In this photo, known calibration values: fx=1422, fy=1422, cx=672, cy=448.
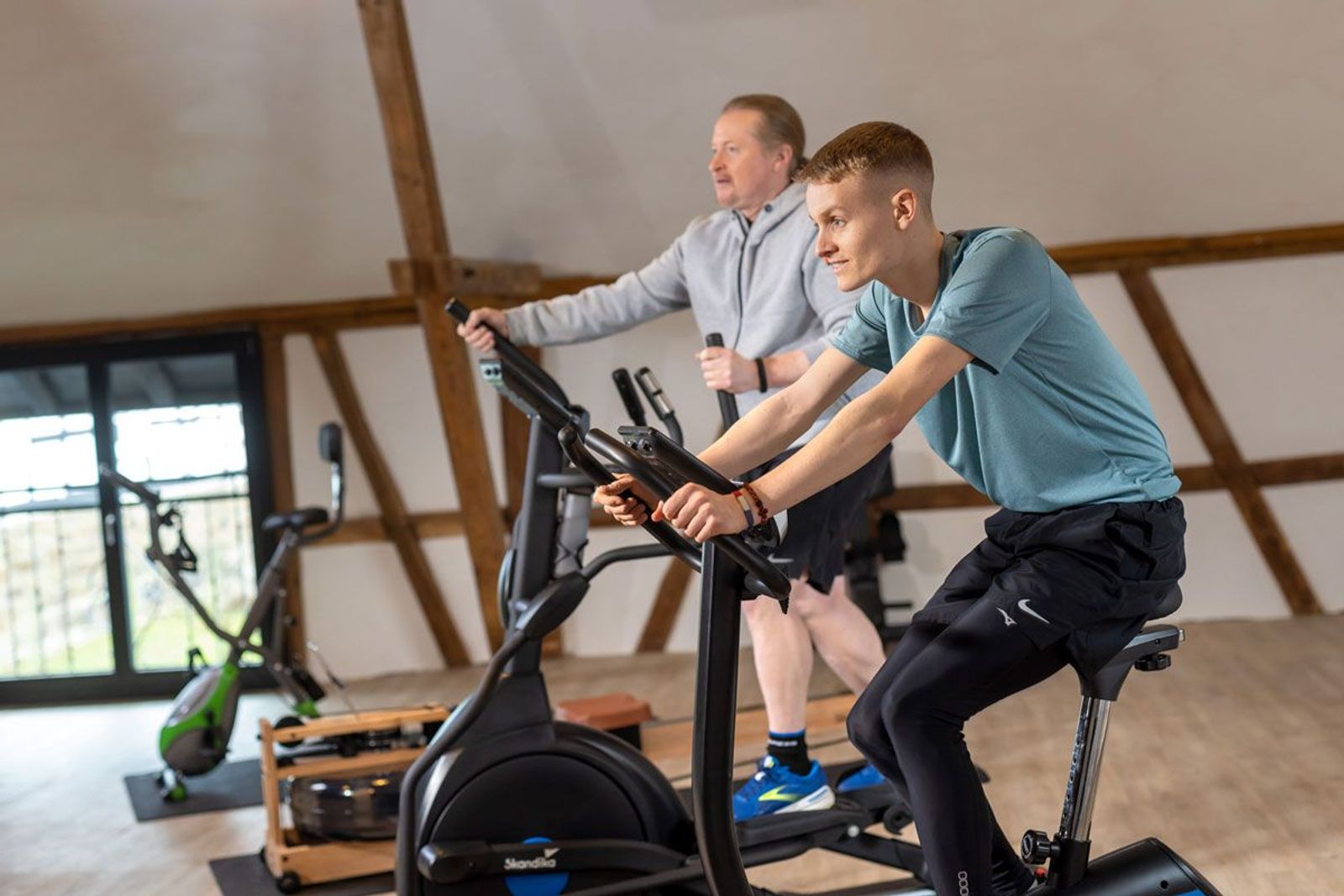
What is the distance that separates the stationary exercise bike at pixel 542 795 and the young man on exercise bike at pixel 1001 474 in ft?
2.06

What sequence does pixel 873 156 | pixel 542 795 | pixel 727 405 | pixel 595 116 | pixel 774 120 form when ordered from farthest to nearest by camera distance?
pixel 595 116
pixel 774 120
pixel 727 405
pixel 542 795
pixel 873 156

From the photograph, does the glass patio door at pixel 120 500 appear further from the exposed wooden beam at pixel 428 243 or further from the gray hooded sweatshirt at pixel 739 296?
the gray hooded sweatshirt at pixel 739 296

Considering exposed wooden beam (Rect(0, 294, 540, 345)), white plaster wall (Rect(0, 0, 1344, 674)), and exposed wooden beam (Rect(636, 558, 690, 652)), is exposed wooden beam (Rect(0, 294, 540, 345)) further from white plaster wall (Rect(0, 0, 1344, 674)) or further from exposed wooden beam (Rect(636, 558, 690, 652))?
exposed wooden beam (Rect(636, 558, 690, 652))

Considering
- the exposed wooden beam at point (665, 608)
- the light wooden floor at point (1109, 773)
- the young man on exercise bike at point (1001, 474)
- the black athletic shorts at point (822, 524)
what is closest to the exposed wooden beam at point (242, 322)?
the exposed wooden beam at point (665, 608)

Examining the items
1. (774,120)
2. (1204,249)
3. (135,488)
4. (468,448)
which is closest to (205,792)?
(135,488)

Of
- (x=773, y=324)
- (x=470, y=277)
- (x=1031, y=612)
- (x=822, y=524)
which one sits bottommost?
(x=1031, y=612)

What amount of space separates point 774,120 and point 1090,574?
4.87 feet

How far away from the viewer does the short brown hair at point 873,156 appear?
76.8 inches

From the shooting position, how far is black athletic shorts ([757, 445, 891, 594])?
9.71ft

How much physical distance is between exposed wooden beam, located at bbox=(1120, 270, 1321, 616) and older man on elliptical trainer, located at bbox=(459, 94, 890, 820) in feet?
9.77

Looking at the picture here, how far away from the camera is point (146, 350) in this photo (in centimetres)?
631

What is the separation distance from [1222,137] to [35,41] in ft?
13.7

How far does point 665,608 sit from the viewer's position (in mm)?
6172

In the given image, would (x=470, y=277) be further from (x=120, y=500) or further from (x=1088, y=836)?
(x=1088, y=836)
